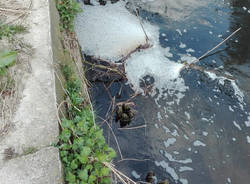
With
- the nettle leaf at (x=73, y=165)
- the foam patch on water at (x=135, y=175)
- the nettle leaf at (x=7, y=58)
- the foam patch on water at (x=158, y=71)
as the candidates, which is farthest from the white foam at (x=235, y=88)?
the nettle leaf at (x=7, y=58)

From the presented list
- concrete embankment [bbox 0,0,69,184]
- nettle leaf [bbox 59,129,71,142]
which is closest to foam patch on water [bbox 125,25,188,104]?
concrete embankment [bbox 0,0,69,184]

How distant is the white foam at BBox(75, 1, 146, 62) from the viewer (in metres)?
5.41

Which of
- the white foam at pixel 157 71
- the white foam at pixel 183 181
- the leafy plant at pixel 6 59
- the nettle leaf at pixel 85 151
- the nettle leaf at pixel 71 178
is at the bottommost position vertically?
the white foam at pixel 183 181

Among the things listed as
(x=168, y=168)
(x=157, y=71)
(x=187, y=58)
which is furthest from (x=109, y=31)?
(x=168, y=168)

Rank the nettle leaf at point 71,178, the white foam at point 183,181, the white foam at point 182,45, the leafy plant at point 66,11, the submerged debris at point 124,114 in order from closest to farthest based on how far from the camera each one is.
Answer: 1. the nettle leaf at point 71,178
2. the white foam at point 183,181
3. the submerged debris at point 124,114
4. the leafy plant at point 66,11
5. the white foam at point 182,45

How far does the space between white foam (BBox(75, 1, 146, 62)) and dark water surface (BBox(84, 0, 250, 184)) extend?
0.64 m

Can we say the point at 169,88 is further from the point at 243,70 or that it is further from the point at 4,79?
the point at 4,79

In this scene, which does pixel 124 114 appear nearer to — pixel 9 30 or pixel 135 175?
pixel 135 175

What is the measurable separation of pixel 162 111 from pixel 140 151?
0.88 m

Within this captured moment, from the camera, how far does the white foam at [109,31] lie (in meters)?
5.41

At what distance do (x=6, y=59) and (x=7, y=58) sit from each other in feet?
0.06

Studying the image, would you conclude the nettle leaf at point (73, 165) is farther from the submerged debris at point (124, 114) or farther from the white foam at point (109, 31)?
the white foam at point (109, 31)

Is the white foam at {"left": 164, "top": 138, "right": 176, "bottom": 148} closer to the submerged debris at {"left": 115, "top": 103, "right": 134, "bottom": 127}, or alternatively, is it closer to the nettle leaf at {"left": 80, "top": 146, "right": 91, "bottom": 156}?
the submerged debris at {"left": 115, "top": 103, "right": 134, "bottom": 127}

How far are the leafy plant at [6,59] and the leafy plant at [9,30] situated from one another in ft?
1.41
